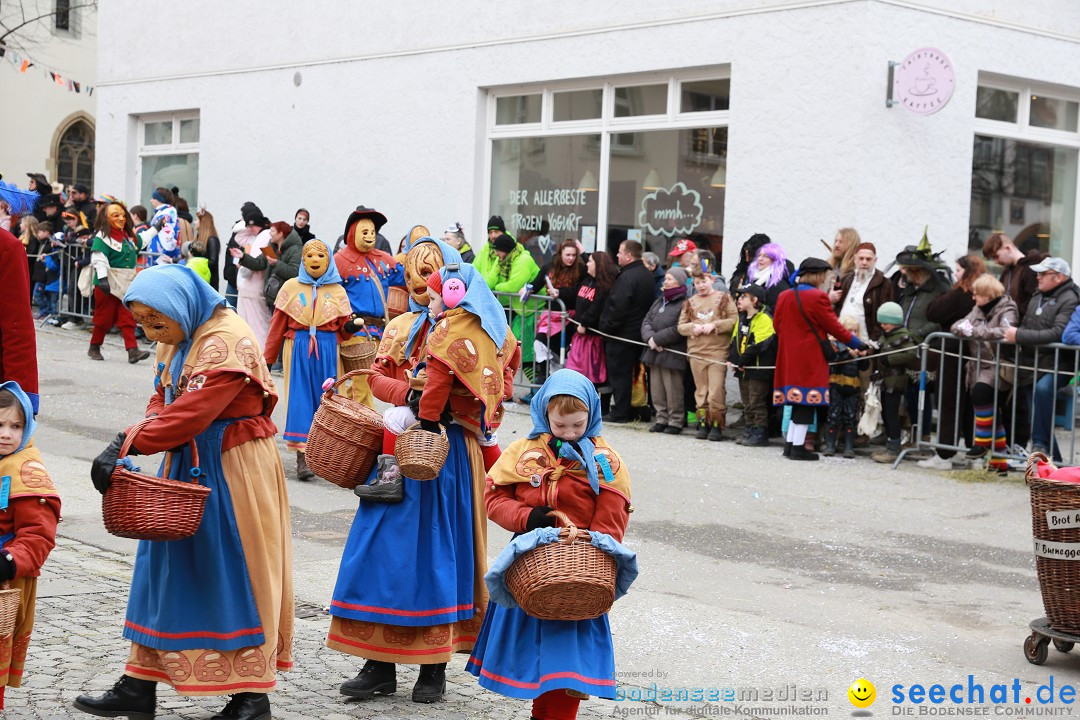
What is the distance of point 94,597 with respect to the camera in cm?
715

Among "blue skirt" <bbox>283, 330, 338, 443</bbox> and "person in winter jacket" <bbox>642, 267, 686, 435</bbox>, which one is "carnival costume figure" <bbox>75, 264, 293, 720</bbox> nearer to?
"blue skirt" <bbox>283, 330, 338, 443</bbox>

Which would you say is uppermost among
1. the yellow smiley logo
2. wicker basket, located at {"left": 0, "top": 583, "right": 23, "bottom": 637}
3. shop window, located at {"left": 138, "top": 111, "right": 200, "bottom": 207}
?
shop window, located at {"left": 138, "top": 111, "right": 200, "bottom": 207}

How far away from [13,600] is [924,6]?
40.1 ft

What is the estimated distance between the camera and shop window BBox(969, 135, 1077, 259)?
15.4 meters

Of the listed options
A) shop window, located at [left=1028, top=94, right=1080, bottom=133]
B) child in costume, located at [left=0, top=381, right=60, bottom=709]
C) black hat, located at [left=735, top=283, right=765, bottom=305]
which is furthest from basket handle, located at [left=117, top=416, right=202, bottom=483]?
shop window, located at [left=1028, top=94, right=1080, bottom=133]

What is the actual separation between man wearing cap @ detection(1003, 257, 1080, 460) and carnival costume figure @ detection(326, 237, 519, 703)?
695 cm

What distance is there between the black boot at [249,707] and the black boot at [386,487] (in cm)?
94

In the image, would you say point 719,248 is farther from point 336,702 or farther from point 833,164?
point 336,702

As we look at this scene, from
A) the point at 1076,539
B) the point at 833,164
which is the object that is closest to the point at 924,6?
the point at 833,164

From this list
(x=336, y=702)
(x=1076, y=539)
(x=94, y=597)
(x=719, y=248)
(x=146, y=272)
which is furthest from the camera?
(x=719, y=248)

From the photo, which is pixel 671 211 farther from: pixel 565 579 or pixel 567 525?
pixel 565 579

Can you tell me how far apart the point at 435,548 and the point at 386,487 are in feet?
1.07

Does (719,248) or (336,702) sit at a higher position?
(719,248)

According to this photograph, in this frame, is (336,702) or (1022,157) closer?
(336,702)
